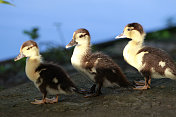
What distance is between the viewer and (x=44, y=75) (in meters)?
4.14

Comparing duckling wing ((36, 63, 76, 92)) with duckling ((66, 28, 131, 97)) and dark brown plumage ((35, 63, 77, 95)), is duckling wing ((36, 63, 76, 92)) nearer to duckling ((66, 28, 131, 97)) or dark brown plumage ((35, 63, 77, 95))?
dark brown plumage ((35, 63, 77, 95))

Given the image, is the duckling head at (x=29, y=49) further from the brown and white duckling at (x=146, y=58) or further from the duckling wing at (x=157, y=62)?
the duckling wing at (x=157, y=62)

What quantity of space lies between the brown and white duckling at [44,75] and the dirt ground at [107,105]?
0.24 m

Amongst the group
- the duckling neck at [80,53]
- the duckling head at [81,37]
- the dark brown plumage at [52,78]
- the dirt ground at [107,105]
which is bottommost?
the dirt ground at [107,105]

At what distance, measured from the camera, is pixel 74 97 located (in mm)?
4617

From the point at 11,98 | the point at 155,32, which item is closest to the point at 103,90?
the point at 11,98

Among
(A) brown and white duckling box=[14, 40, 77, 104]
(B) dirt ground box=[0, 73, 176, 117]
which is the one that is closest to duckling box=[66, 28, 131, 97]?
(B) dirt ground box=[0, 73, 176, 117]

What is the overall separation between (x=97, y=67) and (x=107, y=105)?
1.97 feet

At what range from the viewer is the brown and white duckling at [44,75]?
4.13 metres

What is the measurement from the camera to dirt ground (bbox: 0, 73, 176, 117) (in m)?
3.81

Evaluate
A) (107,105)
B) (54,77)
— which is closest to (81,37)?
(54,77)

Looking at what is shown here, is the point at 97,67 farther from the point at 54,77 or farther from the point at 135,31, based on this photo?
the point at 135,31

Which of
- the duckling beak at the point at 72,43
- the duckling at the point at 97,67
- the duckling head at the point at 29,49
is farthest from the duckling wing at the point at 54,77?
the duckling beak at the point at 72,43

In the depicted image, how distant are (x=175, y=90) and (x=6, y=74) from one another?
595cm
